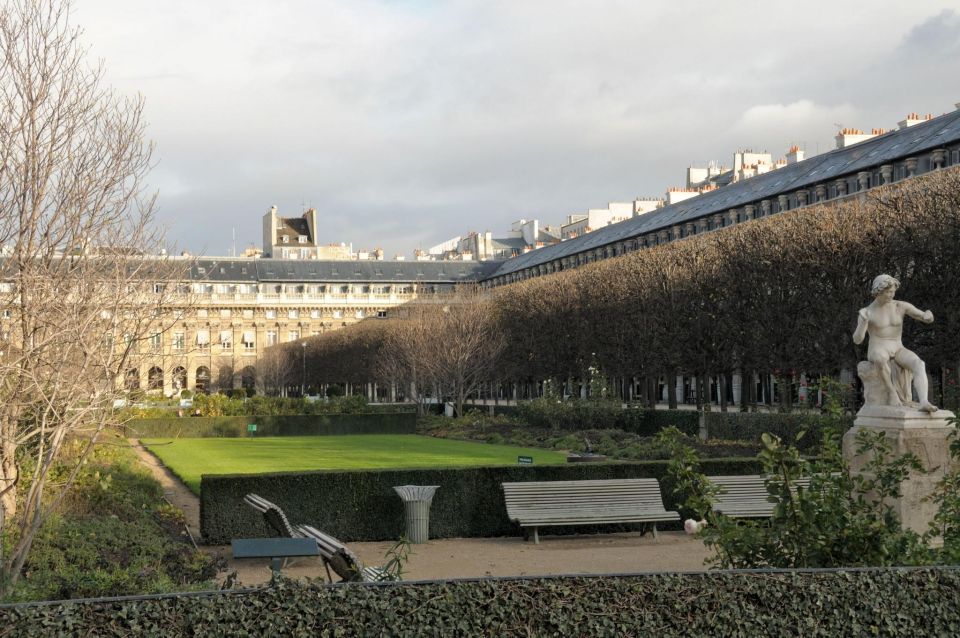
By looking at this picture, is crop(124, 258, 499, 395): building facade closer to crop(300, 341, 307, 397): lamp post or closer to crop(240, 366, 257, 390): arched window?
crop(240, 366, 257, 390): arched window

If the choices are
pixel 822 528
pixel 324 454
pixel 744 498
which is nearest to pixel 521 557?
pixel 744 498

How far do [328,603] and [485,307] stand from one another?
46627mm

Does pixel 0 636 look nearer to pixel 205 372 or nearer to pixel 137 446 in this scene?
pixel 137 446

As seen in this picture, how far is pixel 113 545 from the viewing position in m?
11.0

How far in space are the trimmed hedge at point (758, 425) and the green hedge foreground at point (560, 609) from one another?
1626cm

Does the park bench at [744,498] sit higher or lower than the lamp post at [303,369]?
lower

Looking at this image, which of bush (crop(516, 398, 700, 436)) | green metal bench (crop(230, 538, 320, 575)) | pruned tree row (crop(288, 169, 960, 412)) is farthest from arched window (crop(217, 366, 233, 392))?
green metal bench (crop(230, 538, 320, 575))

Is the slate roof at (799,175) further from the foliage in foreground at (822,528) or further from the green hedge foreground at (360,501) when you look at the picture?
the foliage in foreground at (822,528)

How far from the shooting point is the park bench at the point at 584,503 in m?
14.0

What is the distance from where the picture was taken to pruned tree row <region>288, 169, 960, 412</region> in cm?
2862

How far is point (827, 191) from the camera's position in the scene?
46.2m

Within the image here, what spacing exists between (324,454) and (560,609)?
2309 centimetres

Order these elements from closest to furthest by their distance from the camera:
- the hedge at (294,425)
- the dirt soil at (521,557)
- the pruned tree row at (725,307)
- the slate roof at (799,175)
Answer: the dirt soil at (521,557)
the pruned tree row at (725,307)
the hedge at (294,425)
the slate roof at (799,175)

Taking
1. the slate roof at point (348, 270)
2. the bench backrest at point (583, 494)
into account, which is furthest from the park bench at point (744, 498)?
the slate roof at point (348, 270)
